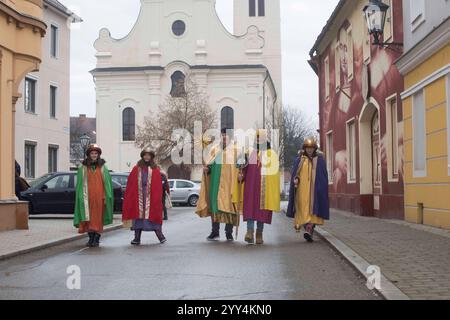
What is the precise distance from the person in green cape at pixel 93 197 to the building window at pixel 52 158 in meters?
22.7

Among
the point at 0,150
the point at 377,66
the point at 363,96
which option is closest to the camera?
the point at 0,150

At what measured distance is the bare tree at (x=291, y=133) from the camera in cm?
6144

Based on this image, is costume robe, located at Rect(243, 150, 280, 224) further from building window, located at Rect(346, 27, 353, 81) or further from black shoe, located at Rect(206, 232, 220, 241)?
building window, located at Rect(346, 27, 353, 81)

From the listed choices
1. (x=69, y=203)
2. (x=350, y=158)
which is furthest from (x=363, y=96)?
(x=69, y=203)

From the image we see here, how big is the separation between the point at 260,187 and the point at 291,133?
5866 centimetres

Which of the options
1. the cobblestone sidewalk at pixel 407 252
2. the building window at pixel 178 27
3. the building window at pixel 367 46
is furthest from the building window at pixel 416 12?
the building window at pixel 178 27

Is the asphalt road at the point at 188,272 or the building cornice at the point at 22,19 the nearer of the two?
the asphalt road at the point at 188,272

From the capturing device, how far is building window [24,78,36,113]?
31359 millimetres

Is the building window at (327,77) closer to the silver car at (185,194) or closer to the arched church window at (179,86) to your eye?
the silver car at (185,194)

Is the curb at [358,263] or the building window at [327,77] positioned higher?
the building window at [327,77]

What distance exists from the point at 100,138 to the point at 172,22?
1164 cm

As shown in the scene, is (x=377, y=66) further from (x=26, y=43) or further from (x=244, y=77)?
(x=244, y=77)

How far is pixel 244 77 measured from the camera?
57.8 m

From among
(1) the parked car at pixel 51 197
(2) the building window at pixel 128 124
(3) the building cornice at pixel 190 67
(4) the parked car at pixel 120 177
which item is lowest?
(1) the parked car at pixel 51 197
